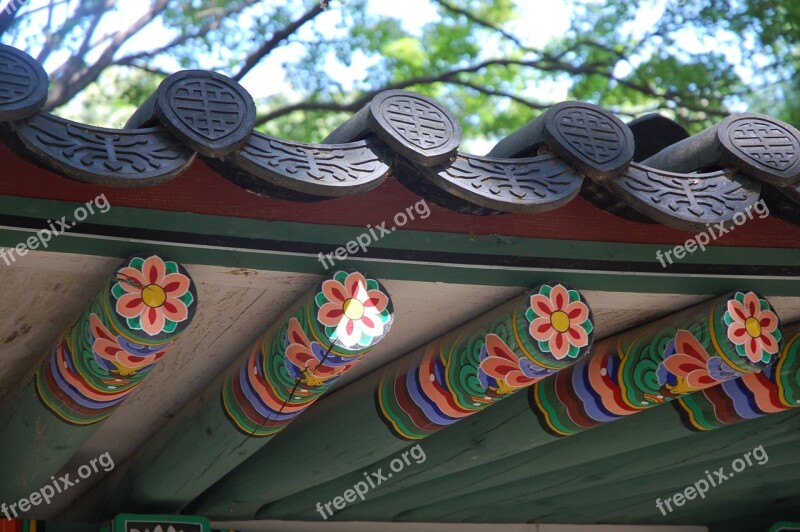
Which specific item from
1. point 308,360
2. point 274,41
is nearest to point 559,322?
point 308,360

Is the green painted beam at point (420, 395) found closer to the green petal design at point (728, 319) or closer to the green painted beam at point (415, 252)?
the green painted beam at point (415, 252)

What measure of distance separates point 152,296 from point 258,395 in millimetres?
554

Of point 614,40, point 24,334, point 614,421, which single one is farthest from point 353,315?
point 614,40

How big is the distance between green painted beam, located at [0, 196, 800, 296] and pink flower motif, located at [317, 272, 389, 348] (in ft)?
0.23

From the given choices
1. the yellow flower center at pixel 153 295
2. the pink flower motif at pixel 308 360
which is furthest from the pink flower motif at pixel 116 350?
the pink flower motif at pixel 308 360

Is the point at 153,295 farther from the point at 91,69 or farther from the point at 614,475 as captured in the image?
the point at 91,69

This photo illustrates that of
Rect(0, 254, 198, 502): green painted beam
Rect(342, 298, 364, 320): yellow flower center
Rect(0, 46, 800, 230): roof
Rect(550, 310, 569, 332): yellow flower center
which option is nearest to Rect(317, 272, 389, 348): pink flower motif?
Rect(342, 298, 364, 320): yellow flower center

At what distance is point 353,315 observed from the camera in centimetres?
279

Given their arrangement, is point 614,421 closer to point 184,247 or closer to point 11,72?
point 184,247

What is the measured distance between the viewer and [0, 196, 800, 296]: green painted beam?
262 centimetres

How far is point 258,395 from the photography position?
3.06 metres

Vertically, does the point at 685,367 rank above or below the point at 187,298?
below

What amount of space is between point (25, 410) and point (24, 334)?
0.23m

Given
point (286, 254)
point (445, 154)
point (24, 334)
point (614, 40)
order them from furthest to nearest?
point (614, 40)
point (24, 334)
point (286, 254)
point (445, 154)
